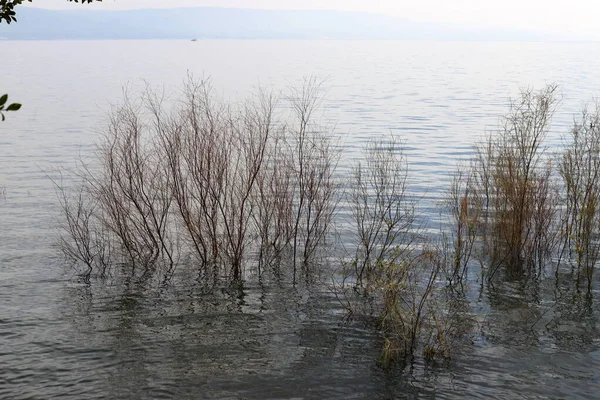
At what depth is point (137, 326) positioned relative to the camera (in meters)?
17.6

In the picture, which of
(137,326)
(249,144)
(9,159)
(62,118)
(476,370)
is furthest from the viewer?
(62,118)

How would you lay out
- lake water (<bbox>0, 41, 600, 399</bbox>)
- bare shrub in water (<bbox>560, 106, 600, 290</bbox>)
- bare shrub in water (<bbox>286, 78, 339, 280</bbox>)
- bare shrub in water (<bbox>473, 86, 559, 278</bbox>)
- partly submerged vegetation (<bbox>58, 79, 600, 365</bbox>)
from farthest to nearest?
bare shrub in water (<bbox>286, 78, 339, 280</bbox>) → bare shrub in water (<bbox>473, 86, 559, 278</bbox>) → partly submerged vegetation (<bbox>58, 79, 600, 365</bbox>) → bare shrub in water (<bbox>560, 106, 600, 290</bbox>) → lake water (<bbox>0, 41, 600, 399</bbox>)

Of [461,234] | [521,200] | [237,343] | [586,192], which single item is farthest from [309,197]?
[586,192]

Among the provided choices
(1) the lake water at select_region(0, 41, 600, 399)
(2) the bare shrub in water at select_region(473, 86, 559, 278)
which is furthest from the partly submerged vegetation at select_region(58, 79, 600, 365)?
(1) the lake water at select_region(0, 41, 600, 399)

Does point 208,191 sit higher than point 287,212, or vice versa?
point 208,191

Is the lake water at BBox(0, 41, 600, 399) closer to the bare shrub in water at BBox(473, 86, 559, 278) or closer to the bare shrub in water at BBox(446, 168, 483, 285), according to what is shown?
the bare shrub in water at BBox(446, 168, 483, 285)

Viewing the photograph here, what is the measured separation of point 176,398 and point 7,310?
761cm

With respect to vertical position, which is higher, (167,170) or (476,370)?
(167,170)

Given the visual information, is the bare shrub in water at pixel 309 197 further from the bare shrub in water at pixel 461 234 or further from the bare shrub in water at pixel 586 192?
the bare shrub in water at pixel 586 192

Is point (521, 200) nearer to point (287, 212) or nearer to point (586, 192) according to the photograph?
point (586, 192)

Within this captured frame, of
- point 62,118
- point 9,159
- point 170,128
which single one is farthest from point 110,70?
point 170,128

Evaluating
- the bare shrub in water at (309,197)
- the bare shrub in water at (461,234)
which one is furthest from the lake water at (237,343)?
the bare shrub in water at (309,197)

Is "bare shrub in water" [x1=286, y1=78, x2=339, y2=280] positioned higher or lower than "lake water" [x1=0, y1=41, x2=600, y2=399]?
higher

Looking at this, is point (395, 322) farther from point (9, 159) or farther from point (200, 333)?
point (9, 159)
